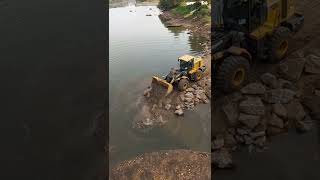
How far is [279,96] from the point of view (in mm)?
7527

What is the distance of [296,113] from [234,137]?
1564mm

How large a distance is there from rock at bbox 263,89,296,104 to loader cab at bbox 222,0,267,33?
179 cm

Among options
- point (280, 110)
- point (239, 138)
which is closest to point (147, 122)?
point (239, 138)

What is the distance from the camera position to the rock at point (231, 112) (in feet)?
23.8

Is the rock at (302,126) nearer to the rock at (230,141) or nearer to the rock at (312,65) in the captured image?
the rock at (230,141)

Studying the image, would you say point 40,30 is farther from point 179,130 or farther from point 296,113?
point 296,113

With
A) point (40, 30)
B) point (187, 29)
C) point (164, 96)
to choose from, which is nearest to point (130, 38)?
point (187, 29)

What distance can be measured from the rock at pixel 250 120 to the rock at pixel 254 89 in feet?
2.58

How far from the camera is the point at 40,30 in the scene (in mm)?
13102

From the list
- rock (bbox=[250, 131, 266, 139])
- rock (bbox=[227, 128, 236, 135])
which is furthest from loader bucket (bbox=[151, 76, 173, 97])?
rock (bbox=[250, 131, 266, 139])

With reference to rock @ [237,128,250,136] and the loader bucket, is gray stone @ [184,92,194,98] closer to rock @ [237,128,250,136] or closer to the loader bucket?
the loader bucket

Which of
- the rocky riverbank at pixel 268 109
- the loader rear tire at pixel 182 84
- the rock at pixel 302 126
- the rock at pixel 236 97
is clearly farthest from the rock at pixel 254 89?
the loader rear tire at pixel 182 84

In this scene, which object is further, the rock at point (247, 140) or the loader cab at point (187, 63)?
the loader cab at point (187, 63)

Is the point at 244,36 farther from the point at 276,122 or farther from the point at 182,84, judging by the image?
the point at 276,122
